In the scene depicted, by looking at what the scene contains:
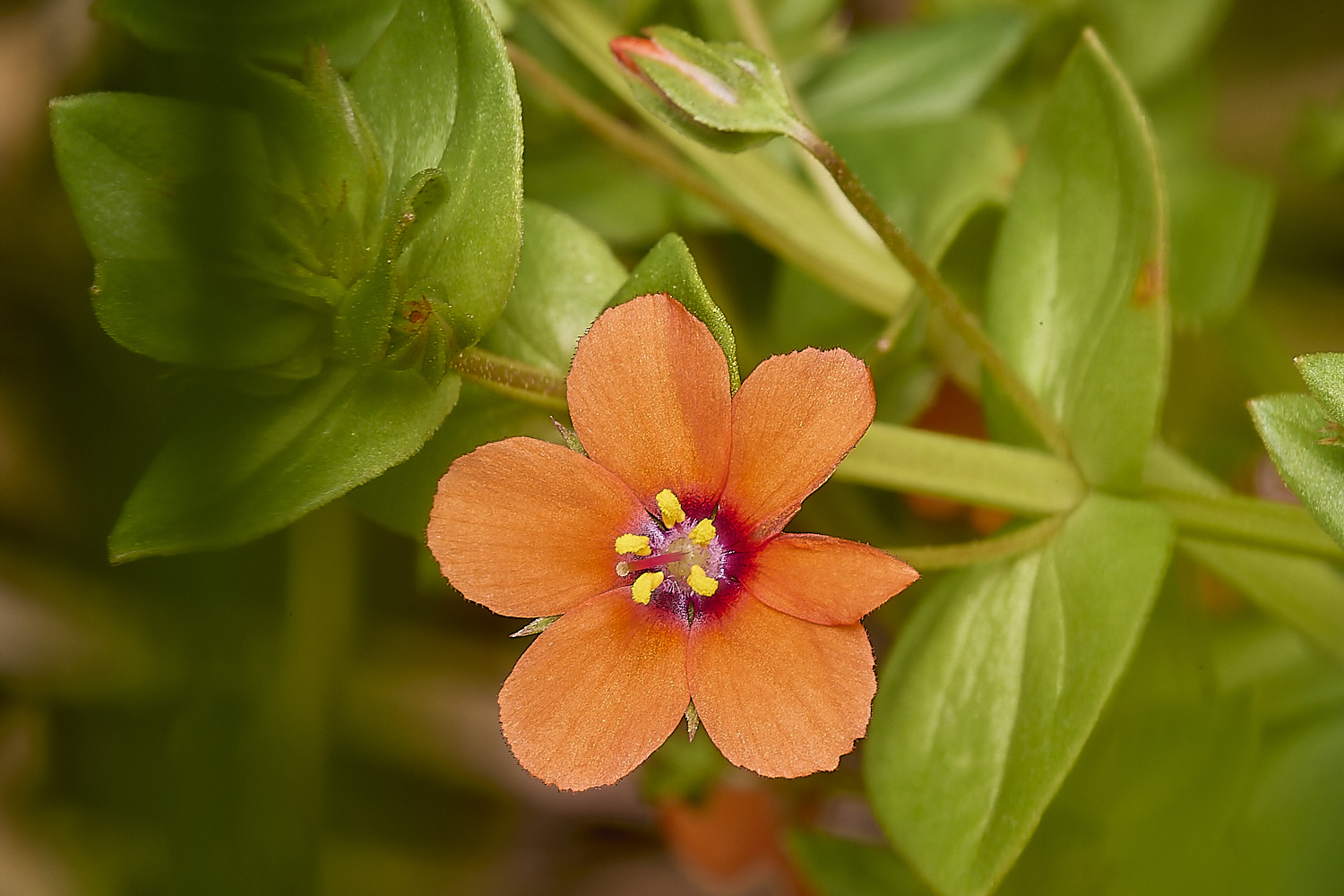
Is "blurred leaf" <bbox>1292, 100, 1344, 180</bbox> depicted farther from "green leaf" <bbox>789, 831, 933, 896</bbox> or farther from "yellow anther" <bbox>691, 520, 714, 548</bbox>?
"yellow anther" <bbox>691, 520, 714, 548</bbox>

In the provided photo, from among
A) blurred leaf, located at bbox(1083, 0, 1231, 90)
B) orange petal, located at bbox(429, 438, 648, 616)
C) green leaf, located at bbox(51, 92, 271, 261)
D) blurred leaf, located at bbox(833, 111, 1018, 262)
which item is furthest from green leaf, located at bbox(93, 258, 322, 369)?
blurred leaf, located at bbox(1083, 0, 1231, 90)

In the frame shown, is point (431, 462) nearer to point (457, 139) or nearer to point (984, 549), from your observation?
point (457, 139)

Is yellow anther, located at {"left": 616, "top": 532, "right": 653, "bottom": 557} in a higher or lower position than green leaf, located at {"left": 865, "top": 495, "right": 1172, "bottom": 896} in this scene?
higher

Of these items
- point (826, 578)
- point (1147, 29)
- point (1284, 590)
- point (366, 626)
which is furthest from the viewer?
point (1147, 29)

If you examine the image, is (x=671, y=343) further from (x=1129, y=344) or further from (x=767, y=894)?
(x=767, y=894)

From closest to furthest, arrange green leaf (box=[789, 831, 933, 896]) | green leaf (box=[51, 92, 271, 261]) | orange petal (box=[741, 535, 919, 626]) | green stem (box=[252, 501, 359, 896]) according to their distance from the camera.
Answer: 1. orange petal (box=[741, 535, 919, 626])
2. green leaf (box=[51, 92, 271, 261])
3. green stem (box=[252, 501, 359, 896])
4. green leaf (box=[789, 831, 933, 896])

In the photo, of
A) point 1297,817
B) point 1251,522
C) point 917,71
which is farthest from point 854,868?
point 917,71

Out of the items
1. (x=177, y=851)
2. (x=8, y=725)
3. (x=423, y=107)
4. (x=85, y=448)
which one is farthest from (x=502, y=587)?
(x=8, y=725)
